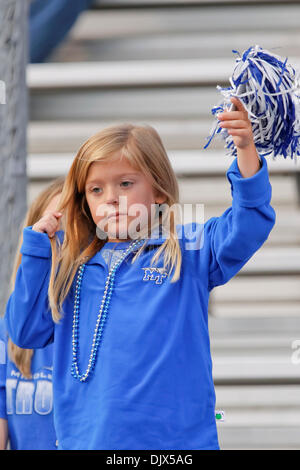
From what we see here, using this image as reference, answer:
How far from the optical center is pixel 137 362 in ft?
4.65

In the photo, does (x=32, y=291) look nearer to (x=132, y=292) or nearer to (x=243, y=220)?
(x=132, y=292)

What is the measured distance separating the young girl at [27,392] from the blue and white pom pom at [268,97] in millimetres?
702

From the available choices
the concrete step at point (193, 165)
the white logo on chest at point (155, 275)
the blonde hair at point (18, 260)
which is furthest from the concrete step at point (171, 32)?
the white logo on chest at point (155, 275)

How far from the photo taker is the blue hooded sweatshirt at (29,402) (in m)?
1.90

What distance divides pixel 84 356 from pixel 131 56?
156 cm

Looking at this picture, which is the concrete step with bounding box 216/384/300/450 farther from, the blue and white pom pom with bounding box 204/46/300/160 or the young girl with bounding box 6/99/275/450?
the blue and white pom pom with bounding box 204/46/300/160

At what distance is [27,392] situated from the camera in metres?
1.95

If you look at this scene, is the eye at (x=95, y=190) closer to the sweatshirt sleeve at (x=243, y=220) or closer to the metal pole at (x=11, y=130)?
the sweatshirt sleeve at (x=243, y=220)

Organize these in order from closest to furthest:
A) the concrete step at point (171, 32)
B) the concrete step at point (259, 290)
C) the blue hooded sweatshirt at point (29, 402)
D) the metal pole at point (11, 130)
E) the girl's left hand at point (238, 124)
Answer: the girl's left hand at point (238, 124) < the blue hooded sweatshirt at point (29, 402) < the metal pole at point (11, 130) < the concrete step at point (259, 290) < the concrete step at point (171, 32)

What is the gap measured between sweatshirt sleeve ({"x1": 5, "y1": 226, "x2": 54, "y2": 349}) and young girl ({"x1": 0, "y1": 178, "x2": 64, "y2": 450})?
36 cm

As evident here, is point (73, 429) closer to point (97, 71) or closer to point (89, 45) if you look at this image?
point (97, 71)

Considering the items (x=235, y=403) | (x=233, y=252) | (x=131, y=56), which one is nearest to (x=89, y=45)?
(x=131, y=56)

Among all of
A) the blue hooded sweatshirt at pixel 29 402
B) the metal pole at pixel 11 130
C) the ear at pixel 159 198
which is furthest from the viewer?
the metal pole at pixel 11 130

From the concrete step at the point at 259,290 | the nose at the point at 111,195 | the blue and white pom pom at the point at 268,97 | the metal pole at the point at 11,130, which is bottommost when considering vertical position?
the nose at the point at 111,195
